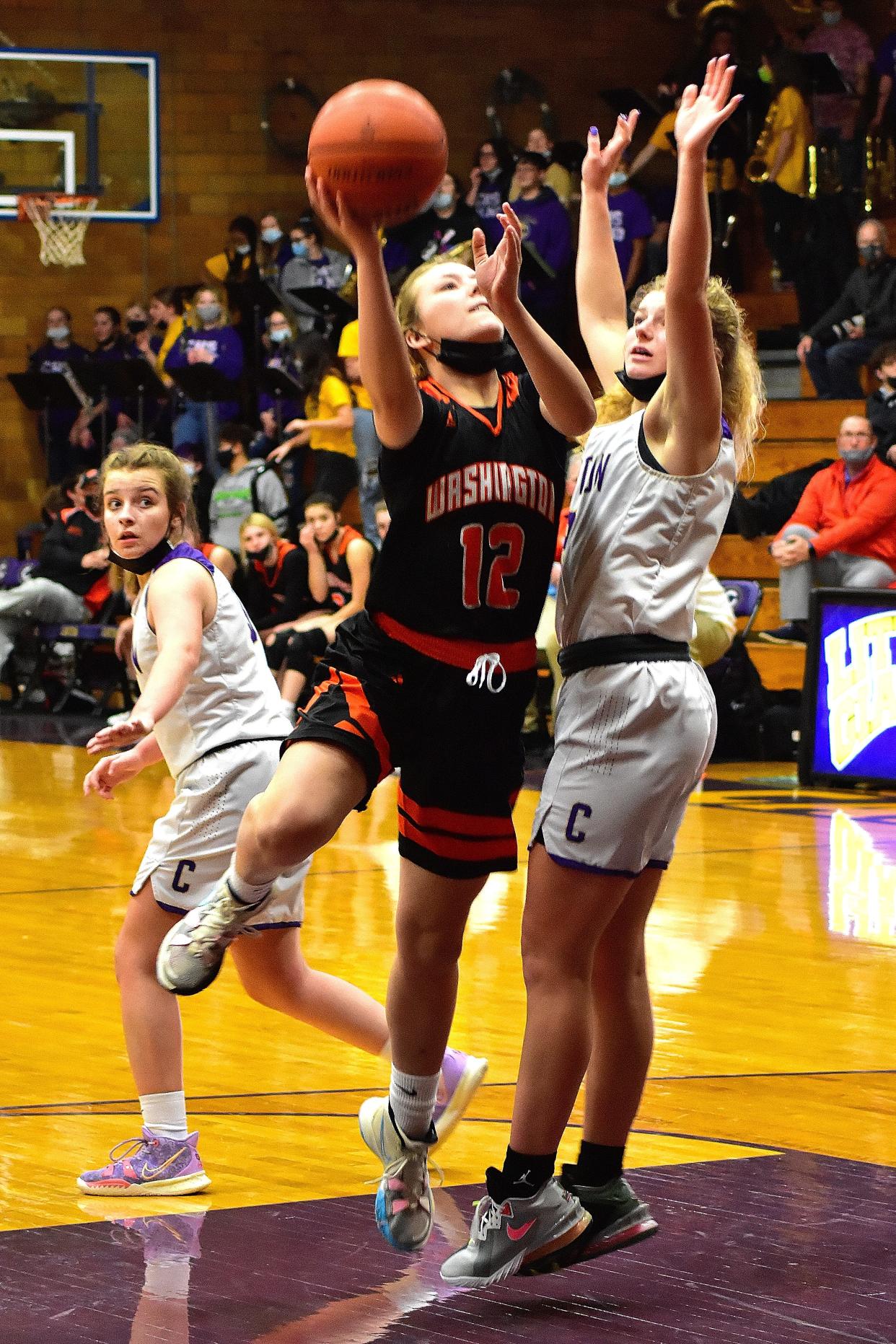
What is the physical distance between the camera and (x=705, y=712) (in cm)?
321

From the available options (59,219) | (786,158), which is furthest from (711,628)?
(59,219)

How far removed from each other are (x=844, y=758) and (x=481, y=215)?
7038 millimetres

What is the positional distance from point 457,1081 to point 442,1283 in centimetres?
63

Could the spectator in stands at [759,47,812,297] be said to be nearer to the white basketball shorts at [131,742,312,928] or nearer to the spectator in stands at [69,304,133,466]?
the spectator in stands at [69,304,133,466]

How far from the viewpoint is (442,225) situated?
48.1 ft

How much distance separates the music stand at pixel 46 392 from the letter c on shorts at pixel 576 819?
45.4ft

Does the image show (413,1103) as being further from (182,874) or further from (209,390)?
(209,390)

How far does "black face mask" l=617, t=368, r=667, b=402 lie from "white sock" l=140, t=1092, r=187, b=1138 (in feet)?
5.29

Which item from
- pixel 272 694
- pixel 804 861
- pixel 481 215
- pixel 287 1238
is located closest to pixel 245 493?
pixel 481 215

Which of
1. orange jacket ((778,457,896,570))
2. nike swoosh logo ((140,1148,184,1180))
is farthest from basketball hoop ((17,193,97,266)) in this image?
nike swoosh logo ((140,1148,184,1180))

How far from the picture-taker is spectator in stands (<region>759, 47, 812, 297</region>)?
1423cm

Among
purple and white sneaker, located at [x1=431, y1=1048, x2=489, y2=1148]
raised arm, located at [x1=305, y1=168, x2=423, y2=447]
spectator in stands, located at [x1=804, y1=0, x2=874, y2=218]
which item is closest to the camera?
raised arm, located at [x1=305, y1=168, x2=423, y2=447]

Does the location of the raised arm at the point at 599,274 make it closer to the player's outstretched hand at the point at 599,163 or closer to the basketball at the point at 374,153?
the player's outstretched hand at the point at 599,163

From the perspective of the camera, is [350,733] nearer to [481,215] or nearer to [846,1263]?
[846,1263]
